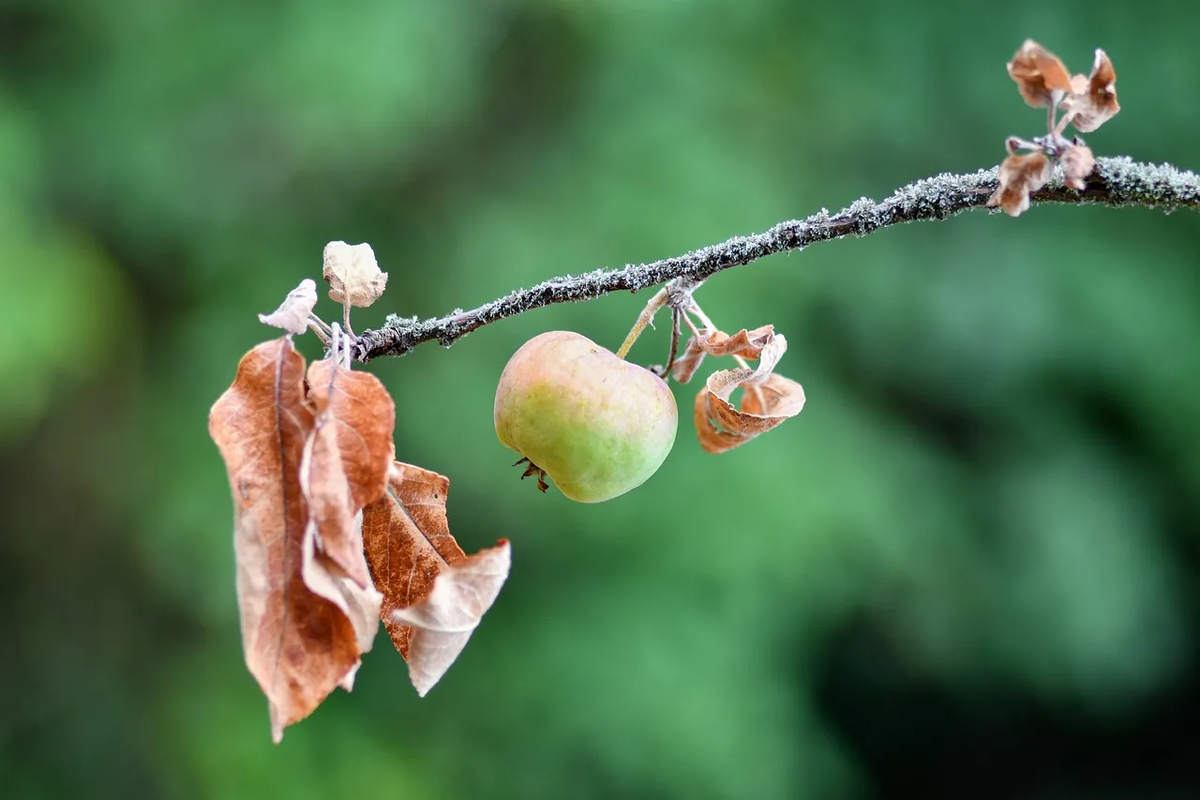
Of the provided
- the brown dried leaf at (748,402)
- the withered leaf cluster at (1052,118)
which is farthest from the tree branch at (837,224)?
the brown dried leaf at (748,402)

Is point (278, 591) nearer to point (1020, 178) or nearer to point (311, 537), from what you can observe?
point (311, 537)

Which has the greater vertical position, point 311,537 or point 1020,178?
point 1020,178

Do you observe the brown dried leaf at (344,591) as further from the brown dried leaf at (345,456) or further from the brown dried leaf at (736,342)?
the brown dried leaf at (736,342)

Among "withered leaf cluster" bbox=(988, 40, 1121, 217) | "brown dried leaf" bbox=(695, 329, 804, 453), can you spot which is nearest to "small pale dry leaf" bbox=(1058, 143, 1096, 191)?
"withered leaf cluster" bbox=(988, 40, 1121, 217)

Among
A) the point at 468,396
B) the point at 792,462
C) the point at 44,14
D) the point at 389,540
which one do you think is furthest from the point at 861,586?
the point at 44,14

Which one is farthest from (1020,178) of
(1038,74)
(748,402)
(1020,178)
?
(748,402)

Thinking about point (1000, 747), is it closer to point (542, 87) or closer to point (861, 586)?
point (861, 586)
